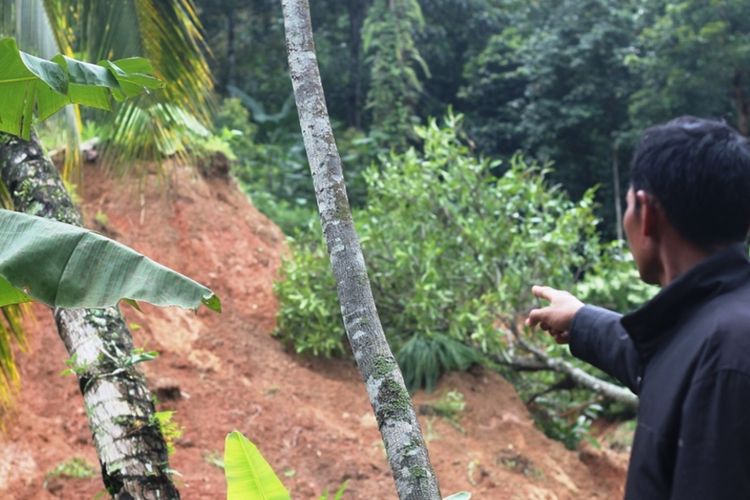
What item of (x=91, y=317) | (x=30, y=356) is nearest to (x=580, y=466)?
(x=30, y=356)

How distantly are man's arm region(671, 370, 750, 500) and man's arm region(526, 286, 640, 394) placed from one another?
0.36 m

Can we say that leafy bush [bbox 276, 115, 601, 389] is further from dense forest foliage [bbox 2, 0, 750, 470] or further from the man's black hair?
the man's black hair

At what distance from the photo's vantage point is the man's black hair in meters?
1.62

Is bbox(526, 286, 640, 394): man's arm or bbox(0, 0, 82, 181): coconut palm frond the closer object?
bbox(526, 286, 640, 394): man's arm

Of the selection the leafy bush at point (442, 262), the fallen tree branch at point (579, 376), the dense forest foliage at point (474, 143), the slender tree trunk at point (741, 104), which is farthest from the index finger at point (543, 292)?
the slender tree trunk at point (741, 104)

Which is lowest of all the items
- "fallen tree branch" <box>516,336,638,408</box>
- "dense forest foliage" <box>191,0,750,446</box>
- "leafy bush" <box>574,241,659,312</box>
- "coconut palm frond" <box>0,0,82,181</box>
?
"fallen tree branch" <box>516,336,638,408</box>

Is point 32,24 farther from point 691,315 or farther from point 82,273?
point 691,315

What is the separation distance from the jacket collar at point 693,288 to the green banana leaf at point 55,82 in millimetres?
1679

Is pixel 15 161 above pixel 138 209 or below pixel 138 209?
above

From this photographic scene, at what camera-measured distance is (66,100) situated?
2.71 m

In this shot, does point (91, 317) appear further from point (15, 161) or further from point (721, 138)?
point (721, 138)

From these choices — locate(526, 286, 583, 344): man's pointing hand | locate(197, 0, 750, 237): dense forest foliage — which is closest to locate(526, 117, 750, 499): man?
locate(526, 286, 583, 344): man's pointing hand

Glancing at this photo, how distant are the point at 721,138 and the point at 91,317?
2618 mm

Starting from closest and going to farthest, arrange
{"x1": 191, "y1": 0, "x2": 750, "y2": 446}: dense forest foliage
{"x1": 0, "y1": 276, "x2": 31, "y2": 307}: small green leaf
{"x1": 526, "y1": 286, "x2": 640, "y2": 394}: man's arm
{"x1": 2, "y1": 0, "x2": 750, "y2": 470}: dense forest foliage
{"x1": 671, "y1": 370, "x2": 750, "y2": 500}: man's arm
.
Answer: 1. {"x1": 671, "y1": 370, "x2": 750, "y2": 500}: man's arm
2. {"x1": 526, "y1": 286, "x2": 640, "y2": 394}: man's arm
3. {"x1": 0, "y1": 276, "x2": 31, "y2": 307}: small green leaf
4. {"x1": 2, "y1": 0, "x2": 750, "y2": 470}: dense forest foliage
5. {"x1": 191, "y1": 0, "x2": 750, "y2": 446}: dense forest foliage
